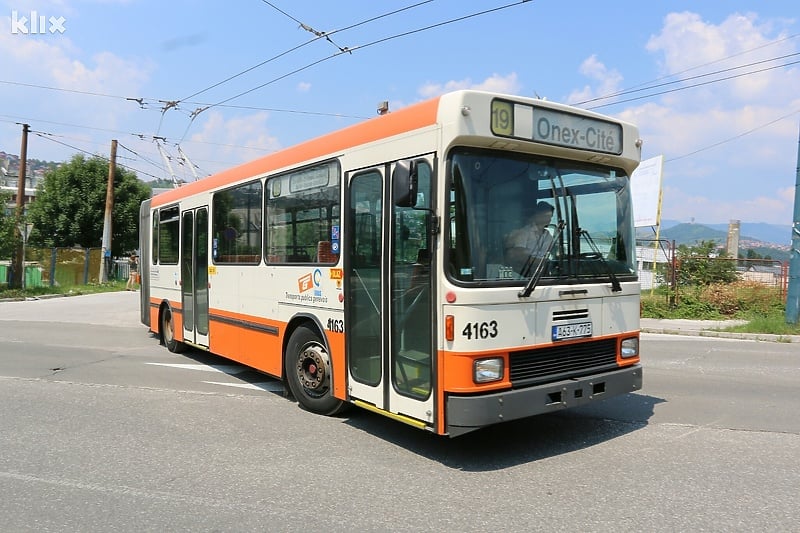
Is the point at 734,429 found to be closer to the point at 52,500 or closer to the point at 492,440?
the point at 492,440

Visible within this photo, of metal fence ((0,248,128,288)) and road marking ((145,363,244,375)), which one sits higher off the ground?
metal fence ((0,248,128,288))

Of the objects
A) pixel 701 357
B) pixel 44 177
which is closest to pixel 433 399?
pixel 701 357

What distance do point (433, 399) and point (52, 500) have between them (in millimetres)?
2893

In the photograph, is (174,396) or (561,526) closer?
(561,526)

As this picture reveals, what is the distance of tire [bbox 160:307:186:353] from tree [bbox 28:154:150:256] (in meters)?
29.6

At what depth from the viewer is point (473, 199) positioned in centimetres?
457

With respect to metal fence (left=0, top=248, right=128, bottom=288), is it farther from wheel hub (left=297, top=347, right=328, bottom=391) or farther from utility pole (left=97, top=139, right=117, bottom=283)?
wheel hub (left=297, top=347, right=328, bottom=391)

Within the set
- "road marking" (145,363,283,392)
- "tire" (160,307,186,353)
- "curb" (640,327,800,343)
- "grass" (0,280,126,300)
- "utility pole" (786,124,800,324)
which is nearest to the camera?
"road marking" (145,363,283,392)

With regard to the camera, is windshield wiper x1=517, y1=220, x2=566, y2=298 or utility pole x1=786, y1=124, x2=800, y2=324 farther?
utility pole x1=786, y1=124, x2=800, y2=324

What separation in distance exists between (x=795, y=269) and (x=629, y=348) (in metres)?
11.3

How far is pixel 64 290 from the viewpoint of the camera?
94.1ft

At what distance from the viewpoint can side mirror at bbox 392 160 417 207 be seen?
4.54 m

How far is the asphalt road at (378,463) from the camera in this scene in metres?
3.81

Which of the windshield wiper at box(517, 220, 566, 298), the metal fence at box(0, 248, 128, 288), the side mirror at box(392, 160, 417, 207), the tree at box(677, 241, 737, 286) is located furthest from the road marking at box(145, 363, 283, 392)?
the metal fence at box(0, 248, 128, 288)
